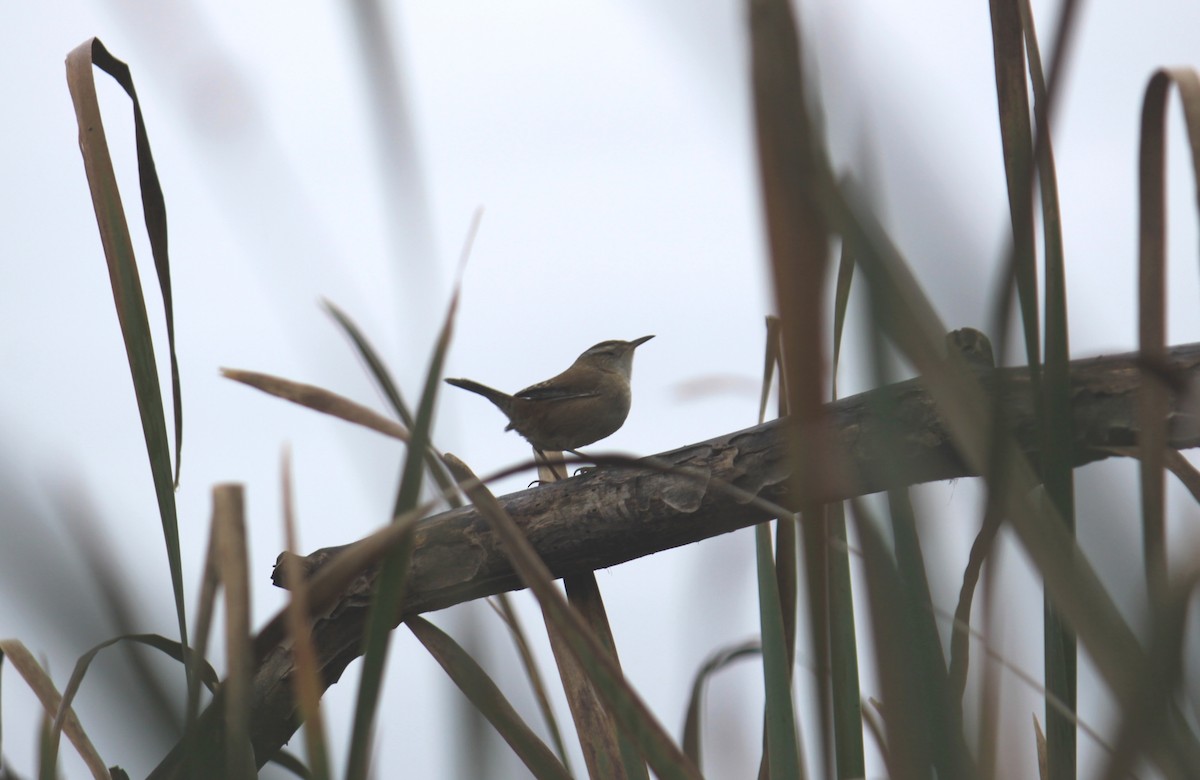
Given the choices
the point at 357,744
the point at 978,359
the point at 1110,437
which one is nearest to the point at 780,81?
the point at 357,744

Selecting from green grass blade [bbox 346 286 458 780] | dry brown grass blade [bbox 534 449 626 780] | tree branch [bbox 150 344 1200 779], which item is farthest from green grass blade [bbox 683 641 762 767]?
green grass blade [bbox 346 286 458 780]

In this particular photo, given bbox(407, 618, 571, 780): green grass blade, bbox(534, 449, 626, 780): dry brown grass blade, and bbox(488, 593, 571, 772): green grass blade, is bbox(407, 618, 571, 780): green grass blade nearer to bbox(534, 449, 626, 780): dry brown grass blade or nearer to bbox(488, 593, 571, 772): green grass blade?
bbox(488, 593, 571, 772): green grass blade

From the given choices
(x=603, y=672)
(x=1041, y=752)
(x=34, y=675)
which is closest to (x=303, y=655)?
(x=603, y=672)

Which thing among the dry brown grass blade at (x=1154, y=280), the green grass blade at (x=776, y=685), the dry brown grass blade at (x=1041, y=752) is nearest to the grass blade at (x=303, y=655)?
the green grass blade at (x=776, y=685)

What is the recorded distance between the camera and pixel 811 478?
0.74 m

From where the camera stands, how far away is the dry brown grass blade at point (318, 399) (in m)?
2.13

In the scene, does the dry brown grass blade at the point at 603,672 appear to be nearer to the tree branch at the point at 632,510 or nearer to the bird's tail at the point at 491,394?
the tree branch at the point at 632,510

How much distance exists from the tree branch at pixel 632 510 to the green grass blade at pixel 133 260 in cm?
A: 62

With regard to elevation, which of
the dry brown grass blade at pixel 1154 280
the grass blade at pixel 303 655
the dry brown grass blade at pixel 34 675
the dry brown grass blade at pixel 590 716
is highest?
the dry brown grass blade at pixel 1154 280

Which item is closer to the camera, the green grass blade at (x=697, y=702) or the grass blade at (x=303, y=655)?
the grass blade at (x=303, y=655)

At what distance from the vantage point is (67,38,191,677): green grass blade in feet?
4.34

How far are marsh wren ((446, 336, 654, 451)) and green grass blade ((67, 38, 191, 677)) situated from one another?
2.85m

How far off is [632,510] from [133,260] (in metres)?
1.16

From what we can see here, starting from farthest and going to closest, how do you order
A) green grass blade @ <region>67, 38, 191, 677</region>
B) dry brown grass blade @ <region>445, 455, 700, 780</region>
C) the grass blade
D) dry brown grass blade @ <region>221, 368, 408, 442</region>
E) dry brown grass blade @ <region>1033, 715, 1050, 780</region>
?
dry brown grass blade @ <region>221, 368, 408, 442</region> < dry brown grass blade @ <region>1033, 715, 1050, 780</region> < green grass blade @ <region>67, 38, 191, 677</region> < dry brown grass blade @ <region>445, 455, 700, 780</region> < the grass blade
